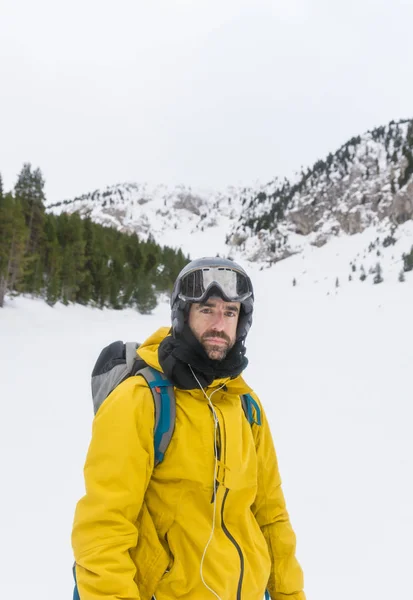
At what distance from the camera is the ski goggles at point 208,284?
6.28 feet

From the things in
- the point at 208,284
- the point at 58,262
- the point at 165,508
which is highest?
the point at 58,262

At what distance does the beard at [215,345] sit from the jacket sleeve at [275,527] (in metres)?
0.52

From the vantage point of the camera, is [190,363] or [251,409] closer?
[190,363]

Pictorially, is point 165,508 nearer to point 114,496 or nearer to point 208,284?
point 114,496

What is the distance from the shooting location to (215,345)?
180 cm

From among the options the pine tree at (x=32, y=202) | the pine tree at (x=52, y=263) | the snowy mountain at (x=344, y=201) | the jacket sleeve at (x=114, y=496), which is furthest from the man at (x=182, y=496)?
the snowy mountain at (x=344, y=201)

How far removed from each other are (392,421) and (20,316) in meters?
14.7

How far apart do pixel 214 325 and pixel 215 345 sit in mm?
119

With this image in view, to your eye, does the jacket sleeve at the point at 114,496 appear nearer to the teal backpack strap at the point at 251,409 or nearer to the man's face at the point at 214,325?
the man's face at the point at 214,325

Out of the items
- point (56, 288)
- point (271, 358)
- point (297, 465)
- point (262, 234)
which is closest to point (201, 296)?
point (297, 465)

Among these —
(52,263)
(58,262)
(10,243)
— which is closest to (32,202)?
(52,263)

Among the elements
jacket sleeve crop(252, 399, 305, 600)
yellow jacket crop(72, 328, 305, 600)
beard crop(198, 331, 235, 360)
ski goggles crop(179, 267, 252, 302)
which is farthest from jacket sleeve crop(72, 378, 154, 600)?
jacket sleeve crop(252, 399, 305, 600)

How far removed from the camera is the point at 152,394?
156 centimetres

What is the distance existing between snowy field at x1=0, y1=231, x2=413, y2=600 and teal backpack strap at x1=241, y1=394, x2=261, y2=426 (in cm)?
183
